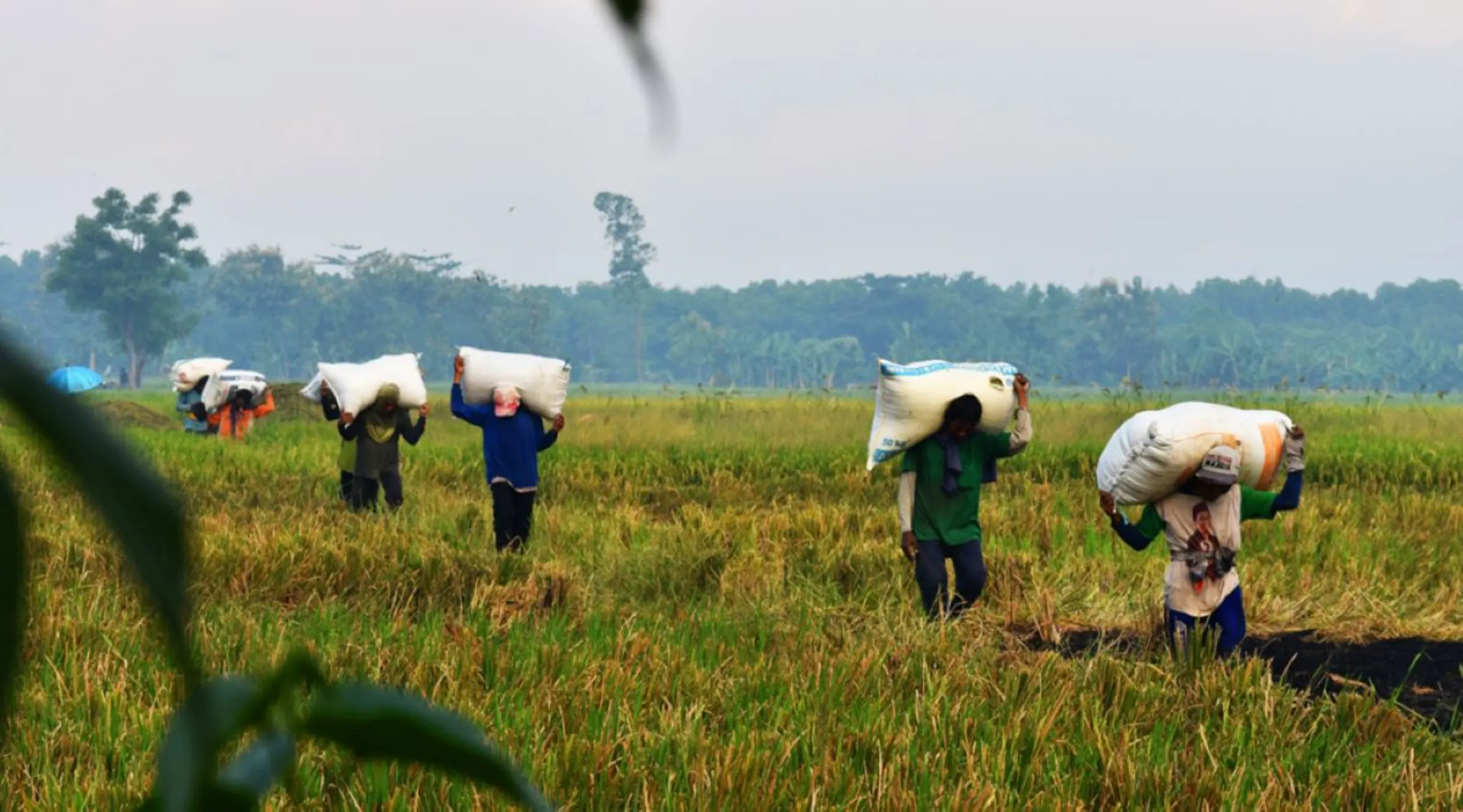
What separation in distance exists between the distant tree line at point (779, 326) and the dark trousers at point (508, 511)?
60.1 meters

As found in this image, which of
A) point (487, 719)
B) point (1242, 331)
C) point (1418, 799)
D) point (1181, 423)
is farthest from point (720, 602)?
point (1242, 331)

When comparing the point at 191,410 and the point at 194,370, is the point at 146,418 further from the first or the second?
the point at 191,410

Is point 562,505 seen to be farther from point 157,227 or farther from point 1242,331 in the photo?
point 1242,331

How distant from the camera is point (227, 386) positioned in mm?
16719

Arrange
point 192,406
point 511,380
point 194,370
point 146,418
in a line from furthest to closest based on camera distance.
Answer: point 146,418
point 194,370
point 192,406
point 511,380

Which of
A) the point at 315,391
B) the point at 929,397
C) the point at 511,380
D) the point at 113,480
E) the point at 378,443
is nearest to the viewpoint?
the point at 113,480

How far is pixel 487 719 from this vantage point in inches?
148

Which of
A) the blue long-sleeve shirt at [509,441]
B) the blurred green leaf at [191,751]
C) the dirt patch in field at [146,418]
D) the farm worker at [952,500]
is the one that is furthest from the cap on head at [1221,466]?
the dirt patch in field at [146,418]

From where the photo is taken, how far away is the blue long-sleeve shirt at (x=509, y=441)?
7.98m

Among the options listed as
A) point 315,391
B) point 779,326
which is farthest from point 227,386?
point 779,326

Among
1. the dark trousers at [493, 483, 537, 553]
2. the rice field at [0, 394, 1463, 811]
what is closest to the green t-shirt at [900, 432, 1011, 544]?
the rice field at [0, 394, 1463, 811]

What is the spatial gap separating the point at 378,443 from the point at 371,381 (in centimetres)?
40

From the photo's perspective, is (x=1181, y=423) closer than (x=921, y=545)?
Yes

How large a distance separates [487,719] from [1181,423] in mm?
2853
